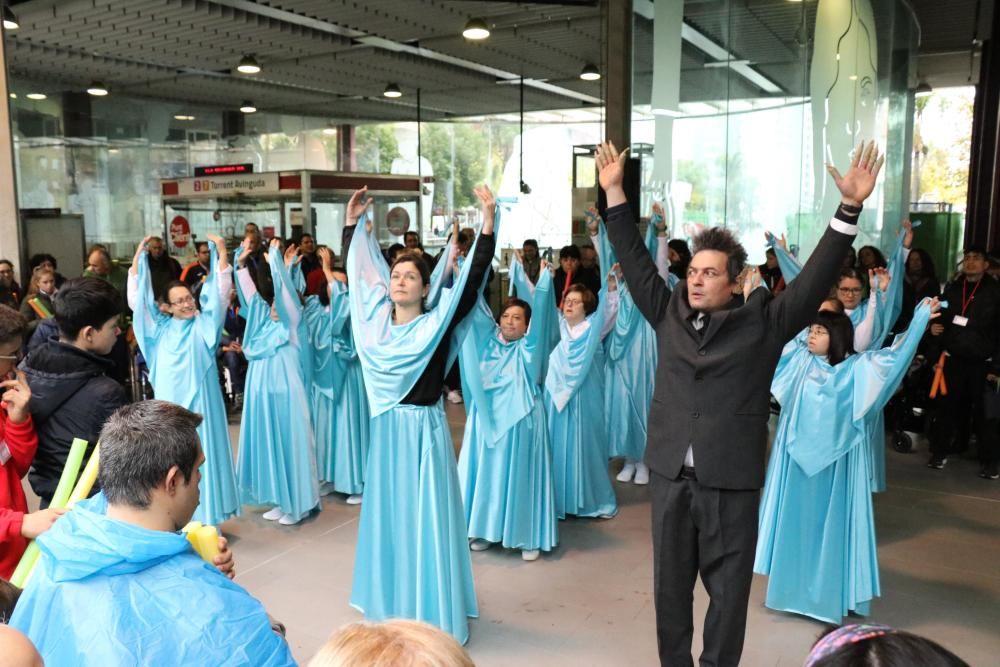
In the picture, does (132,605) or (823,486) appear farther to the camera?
(823,486)

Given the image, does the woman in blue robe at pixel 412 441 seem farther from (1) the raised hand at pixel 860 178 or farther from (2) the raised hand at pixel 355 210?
(1) the raised hand at pixel 860 178

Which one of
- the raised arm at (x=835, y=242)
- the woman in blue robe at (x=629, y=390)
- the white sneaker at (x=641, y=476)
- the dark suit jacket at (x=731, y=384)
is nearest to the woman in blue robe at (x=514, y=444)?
the woman in blue robe at (x=629, y=390)

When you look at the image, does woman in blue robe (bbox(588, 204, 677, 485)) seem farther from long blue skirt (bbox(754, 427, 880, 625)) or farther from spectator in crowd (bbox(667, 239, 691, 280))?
long blue skirt (bbox(754, 427, 880, 625))

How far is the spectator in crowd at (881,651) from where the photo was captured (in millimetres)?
893

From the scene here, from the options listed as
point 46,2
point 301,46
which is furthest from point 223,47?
point 46,2

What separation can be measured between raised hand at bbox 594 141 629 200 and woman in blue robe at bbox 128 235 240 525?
97.2 inches

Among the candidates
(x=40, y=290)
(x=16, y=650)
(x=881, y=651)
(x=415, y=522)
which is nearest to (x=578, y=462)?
(x=415, y=522)

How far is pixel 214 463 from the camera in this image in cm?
457

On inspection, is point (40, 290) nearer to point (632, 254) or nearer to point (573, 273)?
point (573, 273)

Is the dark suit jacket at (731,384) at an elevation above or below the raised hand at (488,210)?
below

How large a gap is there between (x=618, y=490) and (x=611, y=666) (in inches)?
96.9

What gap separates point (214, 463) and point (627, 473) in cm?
292

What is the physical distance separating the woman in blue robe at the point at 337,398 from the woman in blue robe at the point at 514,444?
1.19 meters

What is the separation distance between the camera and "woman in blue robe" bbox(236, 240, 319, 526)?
4.93 meters
